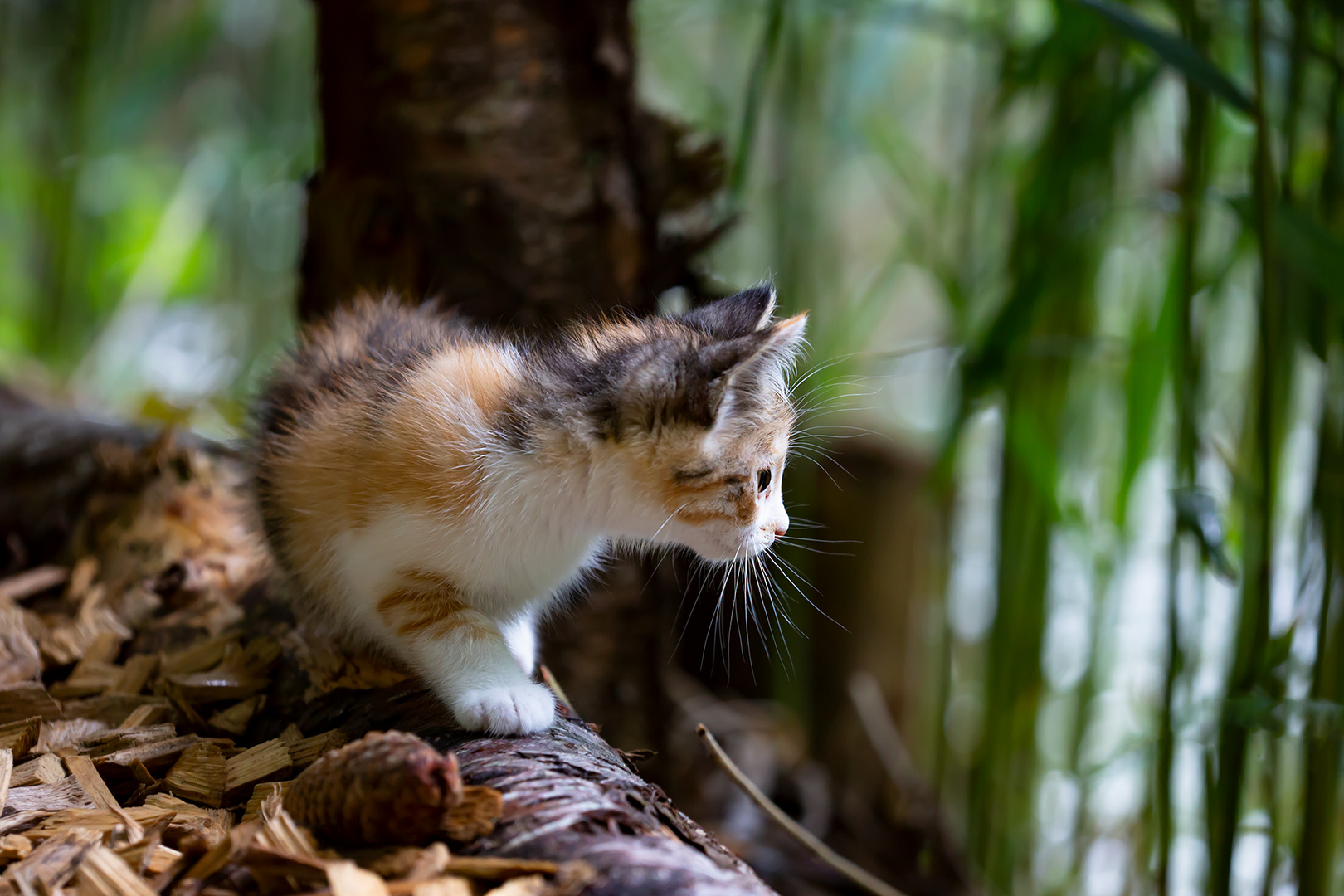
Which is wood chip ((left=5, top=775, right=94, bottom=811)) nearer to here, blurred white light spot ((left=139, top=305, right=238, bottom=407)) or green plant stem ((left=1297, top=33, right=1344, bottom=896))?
green plant stem ((left=1297, top=33, right=1344, bottom=896))

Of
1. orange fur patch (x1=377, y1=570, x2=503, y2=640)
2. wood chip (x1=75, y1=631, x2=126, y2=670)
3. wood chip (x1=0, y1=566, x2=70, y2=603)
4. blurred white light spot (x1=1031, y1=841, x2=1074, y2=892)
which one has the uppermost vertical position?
orange fur patch (x1=377, y1=570, x2=503, y2=640)

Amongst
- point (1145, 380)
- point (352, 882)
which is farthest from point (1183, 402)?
point (352, 882)

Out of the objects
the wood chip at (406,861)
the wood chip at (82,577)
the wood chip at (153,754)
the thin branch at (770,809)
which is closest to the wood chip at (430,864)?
the wood chip at (406,861)

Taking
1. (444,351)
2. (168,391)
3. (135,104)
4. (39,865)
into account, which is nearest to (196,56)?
(135,104)

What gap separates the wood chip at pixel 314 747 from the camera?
895mm

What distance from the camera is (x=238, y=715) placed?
39.3 inches

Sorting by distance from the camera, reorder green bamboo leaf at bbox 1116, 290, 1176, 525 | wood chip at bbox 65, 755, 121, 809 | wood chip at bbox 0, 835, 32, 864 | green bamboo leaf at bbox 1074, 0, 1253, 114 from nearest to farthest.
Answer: wood chip at bbox 0, 835, 32, 864, wood chip at bbox 65, 755, 121, 809, green bamboo leaf at bbox 1074, 0, 1253, 114, green bamboo leaf at bbox 1116, 290, 1176, 525

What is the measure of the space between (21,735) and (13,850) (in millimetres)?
247

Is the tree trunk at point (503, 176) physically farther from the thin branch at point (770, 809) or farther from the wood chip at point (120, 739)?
the wood chip at point (120, 739)

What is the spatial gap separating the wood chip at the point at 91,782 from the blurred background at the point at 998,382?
2.24 feet

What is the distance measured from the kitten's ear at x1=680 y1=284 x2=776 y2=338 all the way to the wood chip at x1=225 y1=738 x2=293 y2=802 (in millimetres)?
577

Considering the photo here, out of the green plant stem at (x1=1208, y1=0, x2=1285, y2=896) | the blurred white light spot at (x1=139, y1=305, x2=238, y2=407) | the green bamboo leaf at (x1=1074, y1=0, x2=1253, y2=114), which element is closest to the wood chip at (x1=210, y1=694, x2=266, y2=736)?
the green plant stem at (x1=1208, y1=0, x2=1285, y2=896)

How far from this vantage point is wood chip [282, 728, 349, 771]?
90 cm

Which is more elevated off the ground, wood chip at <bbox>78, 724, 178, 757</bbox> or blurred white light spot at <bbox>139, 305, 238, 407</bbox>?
blurred white light spot at <bbox>139, 305, 238, 407</bbox>
